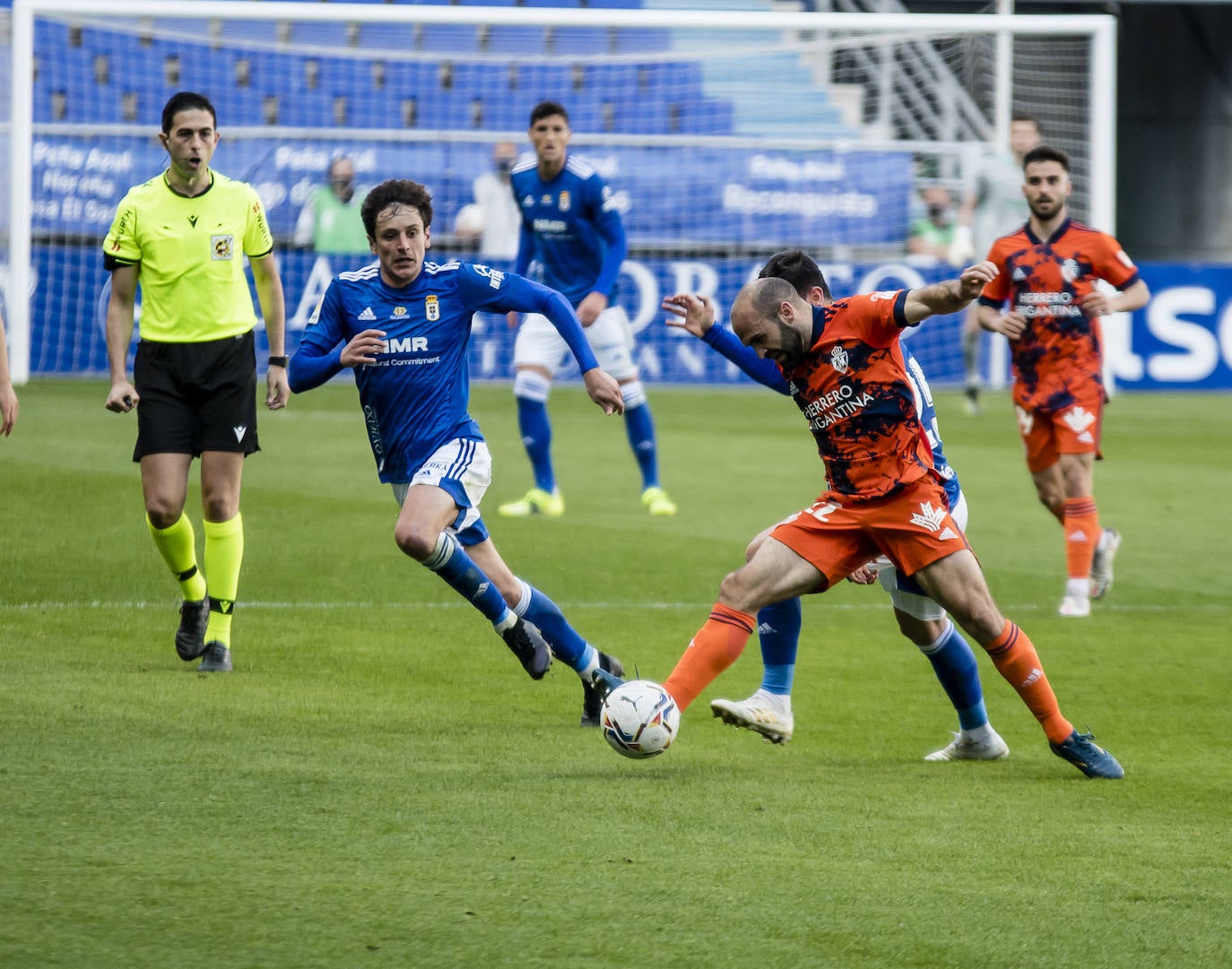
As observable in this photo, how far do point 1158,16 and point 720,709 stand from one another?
26676 mm

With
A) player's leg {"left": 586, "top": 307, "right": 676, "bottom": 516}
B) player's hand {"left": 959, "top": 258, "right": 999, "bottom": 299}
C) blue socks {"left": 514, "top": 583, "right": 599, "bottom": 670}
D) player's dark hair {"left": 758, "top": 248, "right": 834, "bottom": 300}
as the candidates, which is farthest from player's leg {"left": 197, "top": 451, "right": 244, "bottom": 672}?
player's leg {"left": 586, "top": 307, "right": 676, "bottom": 516}

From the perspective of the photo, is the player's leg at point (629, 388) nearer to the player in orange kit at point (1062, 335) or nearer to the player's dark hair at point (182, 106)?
the player in orange kit at point (1062, 335)

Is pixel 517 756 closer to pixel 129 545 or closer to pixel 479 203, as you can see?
pixel 129 545

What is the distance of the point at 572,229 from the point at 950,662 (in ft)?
19.8

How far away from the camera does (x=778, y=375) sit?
5.48m

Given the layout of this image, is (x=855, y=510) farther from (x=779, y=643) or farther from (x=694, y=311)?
(x=694, y=311)

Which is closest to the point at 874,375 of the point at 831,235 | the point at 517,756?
the point at 517,756

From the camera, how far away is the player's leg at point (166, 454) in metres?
6.77

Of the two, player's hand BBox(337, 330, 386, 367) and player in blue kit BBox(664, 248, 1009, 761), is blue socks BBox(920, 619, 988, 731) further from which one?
player's hand BBox(337, 330, 386, 367)

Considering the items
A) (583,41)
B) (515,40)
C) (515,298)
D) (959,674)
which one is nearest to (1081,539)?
(959,674)

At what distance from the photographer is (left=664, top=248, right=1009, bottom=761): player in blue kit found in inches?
210

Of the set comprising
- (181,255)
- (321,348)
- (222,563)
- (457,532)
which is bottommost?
(222,563)

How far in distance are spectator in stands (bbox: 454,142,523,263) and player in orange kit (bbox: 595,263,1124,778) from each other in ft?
50.2

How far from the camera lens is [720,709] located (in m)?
5.06
